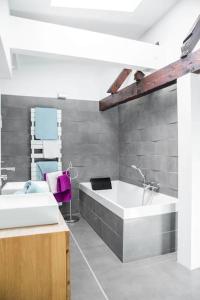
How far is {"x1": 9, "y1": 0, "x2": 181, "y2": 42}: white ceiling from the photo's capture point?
2.91m

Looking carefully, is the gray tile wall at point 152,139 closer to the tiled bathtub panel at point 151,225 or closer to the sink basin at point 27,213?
the tiled bathtub panel at point 151,225

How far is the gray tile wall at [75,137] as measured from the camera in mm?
4094

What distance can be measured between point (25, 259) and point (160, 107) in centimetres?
271

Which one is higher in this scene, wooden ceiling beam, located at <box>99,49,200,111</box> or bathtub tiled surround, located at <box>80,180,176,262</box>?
wooden ceiling beam, located at <box>99,49,200,111</box>

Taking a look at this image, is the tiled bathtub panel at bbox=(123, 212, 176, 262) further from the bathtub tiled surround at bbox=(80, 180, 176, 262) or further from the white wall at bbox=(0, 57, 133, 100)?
the white wall at bbox=(0, 57, 133, 100)

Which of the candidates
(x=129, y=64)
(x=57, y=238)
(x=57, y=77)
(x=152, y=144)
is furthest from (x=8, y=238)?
(x=57, y=77)

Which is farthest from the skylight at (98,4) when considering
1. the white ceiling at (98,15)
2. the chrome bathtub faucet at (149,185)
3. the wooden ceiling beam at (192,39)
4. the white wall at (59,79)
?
the chrome bathtub faucet at (149,185)

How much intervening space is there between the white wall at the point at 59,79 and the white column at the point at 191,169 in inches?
71.7

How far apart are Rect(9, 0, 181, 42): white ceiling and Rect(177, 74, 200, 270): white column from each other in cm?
127

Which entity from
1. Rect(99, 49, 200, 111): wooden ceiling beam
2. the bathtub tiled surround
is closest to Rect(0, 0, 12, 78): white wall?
Rect(99, 49, 200, 111): wooden ceiling beam

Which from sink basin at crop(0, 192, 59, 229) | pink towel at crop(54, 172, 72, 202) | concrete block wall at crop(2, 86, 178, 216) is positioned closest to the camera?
sink basin at crop(0, 192, 59, 229)

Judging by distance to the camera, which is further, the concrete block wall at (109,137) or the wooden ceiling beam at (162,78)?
the concrete block wall at (109,137)

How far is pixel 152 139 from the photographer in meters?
3.56

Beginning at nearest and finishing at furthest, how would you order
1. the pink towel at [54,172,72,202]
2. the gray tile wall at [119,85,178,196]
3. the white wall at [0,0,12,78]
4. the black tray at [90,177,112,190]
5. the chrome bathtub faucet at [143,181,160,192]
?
the white wall at [0,0,12,78], the gray tile wall at [119,85,178,196], the chrome bathtub faucet at [143,181,160,192], the pink towel at [54,172,72,202], the black tray at [90,177,112,190]
